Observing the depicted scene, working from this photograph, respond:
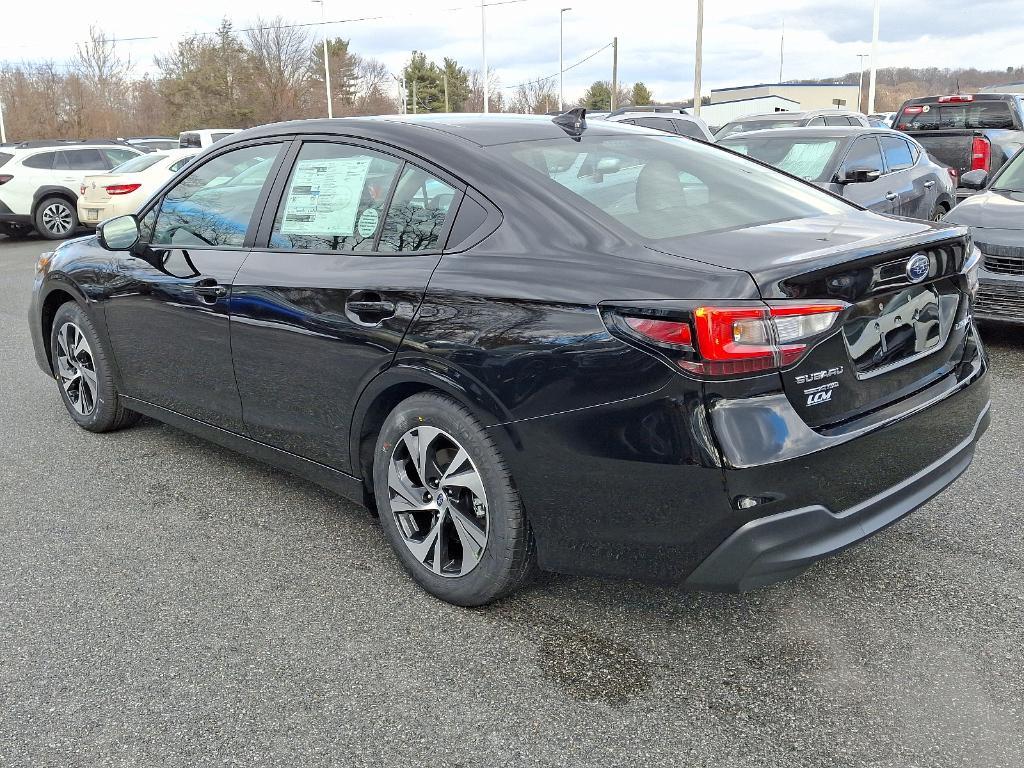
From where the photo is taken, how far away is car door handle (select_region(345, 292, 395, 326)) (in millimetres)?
3010

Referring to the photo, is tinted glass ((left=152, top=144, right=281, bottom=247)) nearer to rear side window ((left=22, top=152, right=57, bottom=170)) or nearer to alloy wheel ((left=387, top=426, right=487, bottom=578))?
alloy wheel ((left=387, top=426, right=487, bottom=578))

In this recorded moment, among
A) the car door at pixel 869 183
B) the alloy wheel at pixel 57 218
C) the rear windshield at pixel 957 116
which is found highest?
the rear windshield at pixel 957 116

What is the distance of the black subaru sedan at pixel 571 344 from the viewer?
7.76 feet

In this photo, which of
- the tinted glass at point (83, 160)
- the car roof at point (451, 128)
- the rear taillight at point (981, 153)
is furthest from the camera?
the tinted glass at point (83, 160)

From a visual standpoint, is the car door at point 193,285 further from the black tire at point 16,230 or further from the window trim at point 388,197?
the black tire at point 16,230

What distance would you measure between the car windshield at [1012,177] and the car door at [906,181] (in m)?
1.16

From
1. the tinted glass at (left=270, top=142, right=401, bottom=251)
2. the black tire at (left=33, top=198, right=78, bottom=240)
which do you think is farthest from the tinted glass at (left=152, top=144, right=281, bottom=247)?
the black tire at (left=33, top=198, right=78, bottom=240)

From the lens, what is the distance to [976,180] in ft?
24.8

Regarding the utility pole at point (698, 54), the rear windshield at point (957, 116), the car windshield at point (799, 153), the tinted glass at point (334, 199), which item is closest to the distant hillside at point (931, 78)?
the utility pole at point (698, 54)

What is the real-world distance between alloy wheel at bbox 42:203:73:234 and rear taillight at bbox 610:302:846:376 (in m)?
16.8

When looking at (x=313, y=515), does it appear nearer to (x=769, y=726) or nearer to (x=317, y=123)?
(x=317, y=123)

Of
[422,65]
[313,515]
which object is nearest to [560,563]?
[313,515]

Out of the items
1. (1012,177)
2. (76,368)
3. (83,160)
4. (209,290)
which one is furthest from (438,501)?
(83,160)

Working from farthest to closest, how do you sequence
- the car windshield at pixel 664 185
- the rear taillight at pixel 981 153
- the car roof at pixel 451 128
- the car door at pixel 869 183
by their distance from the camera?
1. the rear taillight at pixel 981 153
2. the car door at pixel 869 183
3. the car roof at pixel 451 128
4. the car windshield at pixel 664 185
